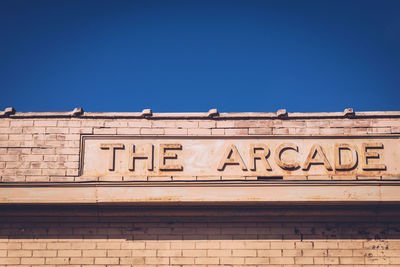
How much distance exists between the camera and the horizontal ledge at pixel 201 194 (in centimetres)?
793

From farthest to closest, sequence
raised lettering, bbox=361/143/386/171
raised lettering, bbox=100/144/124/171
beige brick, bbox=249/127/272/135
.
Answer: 1. beige brick, bbox=249/127/272/135
2. raised lettering, bbox=100/144/124/171
3. raised lettering, bbox=361/143/386/171

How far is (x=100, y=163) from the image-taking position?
8.39m

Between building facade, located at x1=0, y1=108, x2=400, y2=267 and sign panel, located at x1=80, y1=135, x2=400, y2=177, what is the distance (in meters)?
0.02

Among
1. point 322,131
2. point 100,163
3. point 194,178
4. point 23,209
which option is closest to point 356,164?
point 322,131

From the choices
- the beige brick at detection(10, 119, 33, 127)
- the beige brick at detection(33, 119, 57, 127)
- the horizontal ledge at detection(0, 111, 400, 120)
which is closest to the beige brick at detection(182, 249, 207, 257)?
the horizontal ledge at detection(0, 111, 400, 120)

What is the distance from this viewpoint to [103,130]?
8578 mm

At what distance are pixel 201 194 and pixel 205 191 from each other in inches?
3.5

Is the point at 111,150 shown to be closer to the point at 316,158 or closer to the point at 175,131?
the point at 175,131

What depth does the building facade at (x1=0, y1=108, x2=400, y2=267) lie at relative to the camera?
7973 millimetres

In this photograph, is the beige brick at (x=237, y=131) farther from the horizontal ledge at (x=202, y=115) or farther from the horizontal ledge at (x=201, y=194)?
the horizontal ledge at (x=201, y=194)

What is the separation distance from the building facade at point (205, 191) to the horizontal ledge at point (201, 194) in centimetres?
2

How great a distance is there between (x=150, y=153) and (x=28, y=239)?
8.43 ft

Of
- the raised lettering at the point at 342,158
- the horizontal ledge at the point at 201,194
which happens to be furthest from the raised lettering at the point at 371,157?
the horizontal ledge at the point at 201,194

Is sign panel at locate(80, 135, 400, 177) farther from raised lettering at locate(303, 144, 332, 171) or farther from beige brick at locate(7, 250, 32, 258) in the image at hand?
beige brick at locate(7, 250, 32, 258)
